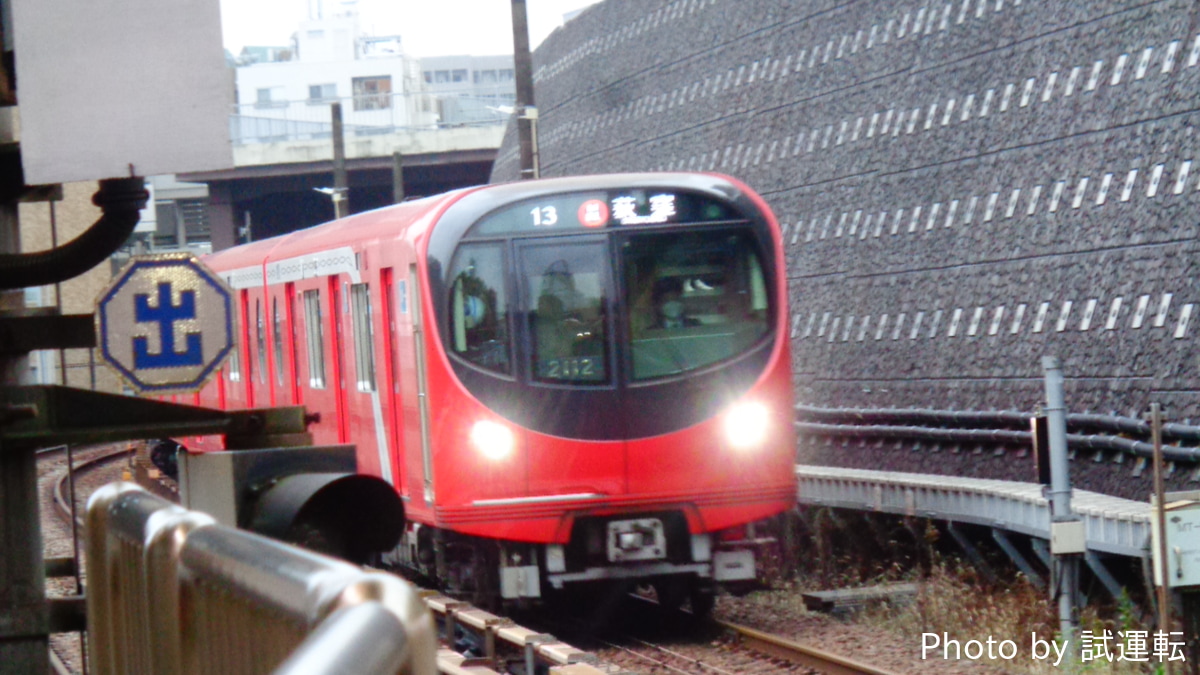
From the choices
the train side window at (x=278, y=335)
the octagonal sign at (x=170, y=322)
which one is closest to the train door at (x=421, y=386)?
the octagonal sign at (x=170, y=322)

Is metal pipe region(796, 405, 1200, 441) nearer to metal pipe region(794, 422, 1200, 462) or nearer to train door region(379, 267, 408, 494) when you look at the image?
metal pipe region(794, 422, 1200, 462)

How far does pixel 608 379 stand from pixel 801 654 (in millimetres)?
2104

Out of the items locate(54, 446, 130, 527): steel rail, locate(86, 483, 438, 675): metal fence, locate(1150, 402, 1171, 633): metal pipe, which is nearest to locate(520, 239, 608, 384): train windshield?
locate(1150, 402, 1171, 633): metal pipe

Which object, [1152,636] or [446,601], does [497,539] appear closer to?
[446,601]

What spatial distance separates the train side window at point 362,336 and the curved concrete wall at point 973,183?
18.7 feet

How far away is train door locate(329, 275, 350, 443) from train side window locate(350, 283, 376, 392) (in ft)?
1.26

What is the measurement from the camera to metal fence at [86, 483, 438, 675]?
1986mm

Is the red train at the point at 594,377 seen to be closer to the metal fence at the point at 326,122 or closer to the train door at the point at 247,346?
the train door at the point at 247,346

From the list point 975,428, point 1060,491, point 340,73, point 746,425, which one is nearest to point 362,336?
point 746,425

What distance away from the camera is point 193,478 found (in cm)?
472

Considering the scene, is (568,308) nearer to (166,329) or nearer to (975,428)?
(166,329)

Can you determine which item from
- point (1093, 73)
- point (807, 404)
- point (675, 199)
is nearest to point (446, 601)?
point (675, 199)

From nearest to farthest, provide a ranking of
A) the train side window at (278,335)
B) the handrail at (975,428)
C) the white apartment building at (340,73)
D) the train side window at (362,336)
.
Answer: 1. the handrail at (975,428)
2. the train side window at (362,336)
3. the train side window at (278,335)
4. the white apartment building at (340,73)

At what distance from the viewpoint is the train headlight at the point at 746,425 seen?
10.6 metres
